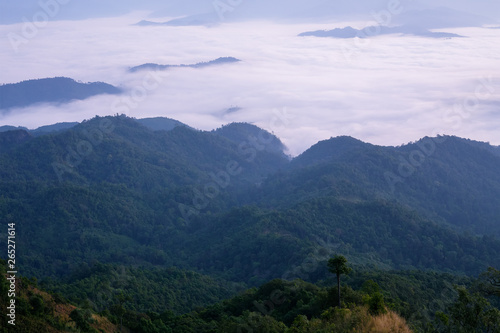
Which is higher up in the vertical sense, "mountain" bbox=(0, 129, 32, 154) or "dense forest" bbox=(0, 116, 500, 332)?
"mountain" bbox=(0, 129, 32, 154)

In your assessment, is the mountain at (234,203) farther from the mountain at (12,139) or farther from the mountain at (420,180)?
the mountain at (12,139)

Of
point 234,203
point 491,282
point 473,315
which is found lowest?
point 234,203

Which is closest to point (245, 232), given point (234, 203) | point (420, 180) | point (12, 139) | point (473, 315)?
point (234, 203)

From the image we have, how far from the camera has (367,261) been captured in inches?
2874

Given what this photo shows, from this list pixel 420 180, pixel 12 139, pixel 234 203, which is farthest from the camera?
pixel 12 139

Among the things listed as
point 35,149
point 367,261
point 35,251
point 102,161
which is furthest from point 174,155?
point 367,261

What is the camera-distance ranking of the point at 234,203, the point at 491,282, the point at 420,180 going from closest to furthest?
the point at 491,282 → the point at 420,180 → the point at 234,203

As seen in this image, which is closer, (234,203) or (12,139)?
(234,203)

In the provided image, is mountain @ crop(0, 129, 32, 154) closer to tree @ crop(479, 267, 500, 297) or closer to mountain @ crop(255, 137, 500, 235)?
mountain @ crop(255, 137, 500, 235)

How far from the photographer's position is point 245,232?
8306 cm

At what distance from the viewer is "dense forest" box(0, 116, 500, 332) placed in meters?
37.8

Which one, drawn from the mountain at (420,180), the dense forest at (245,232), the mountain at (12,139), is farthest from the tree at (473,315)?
the mountain at (12,139)

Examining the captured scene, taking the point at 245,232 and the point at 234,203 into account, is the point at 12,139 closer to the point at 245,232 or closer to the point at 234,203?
the point at 234,203

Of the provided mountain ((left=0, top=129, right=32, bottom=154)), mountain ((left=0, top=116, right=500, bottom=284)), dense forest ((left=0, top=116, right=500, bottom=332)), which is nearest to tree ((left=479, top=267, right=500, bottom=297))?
dense forest ((left=0, top=116, right=500, bottom=332))
